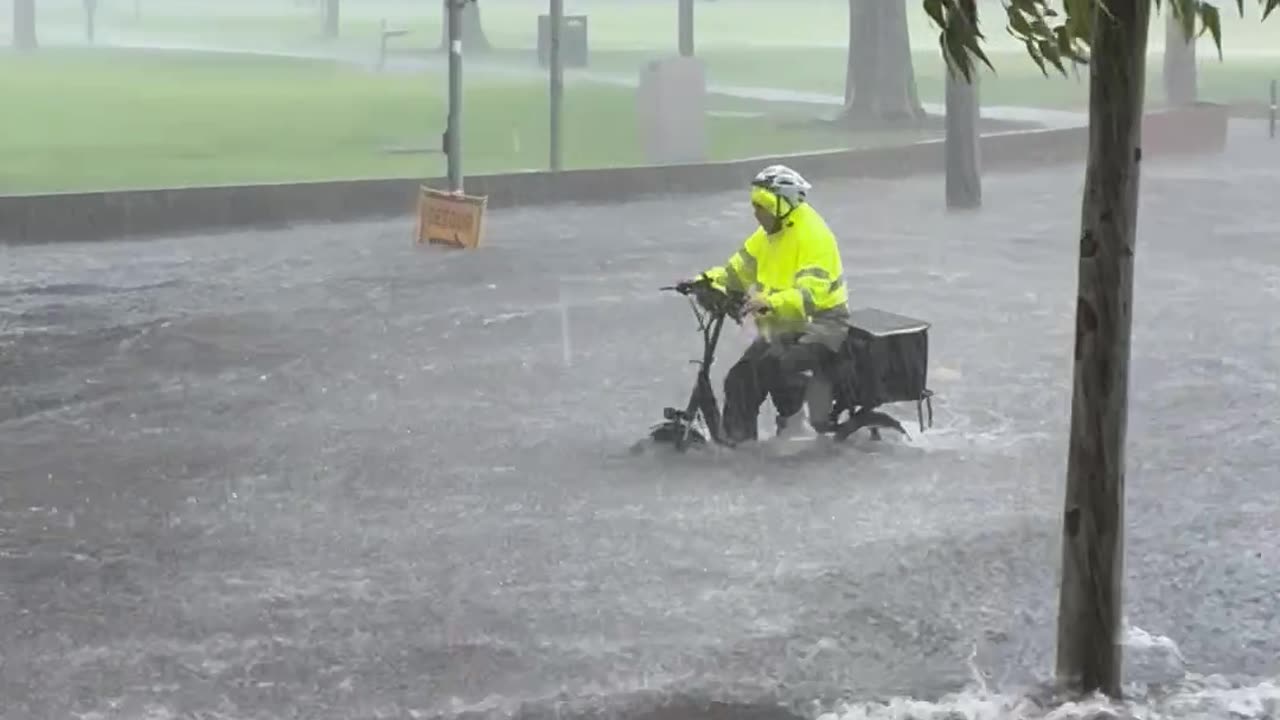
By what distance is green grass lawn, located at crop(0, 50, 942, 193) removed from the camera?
2808 cm

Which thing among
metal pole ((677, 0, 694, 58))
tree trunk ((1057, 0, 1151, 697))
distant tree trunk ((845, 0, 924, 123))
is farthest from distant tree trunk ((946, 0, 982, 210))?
metal pole ((677, 0, 694, 58))

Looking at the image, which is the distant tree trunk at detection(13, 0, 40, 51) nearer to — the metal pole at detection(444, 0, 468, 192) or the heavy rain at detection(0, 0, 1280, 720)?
the heavy rain at detection(0, 0, 1280, 720)

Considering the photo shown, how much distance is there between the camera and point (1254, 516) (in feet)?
30.1

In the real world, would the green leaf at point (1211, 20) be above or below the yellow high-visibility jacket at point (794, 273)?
above

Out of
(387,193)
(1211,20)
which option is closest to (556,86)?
(387,193)

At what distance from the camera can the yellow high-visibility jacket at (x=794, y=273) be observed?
1016 centimetres

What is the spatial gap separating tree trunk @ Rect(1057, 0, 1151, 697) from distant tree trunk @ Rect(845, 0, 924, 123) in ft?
106

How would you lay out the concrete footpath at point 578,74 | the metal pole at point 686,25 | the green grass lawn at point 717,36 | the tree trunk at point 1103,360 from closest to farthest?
the tree trunk at point 1103,360 < the metal pole at point 686,25 < the concrete footpath at point 578,74 < the green grass lawn at point 717,36

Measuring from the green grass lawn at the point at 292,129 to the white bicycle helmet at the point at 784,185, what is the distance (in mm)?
16121

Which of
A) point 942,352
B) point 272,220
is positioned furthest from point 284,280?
point 942,352

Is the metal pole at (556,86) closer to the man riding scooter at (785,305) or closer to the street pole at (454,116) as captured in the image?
the street pole at (454,116)

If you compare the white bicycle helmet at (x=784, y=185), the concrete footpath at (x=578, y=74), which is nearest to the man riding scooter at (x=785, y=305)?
the white bicycle helmet at (x=784, y=185)

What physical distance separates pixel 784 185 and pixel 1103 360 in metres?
4.06

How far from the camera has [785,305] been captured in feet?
33.0
